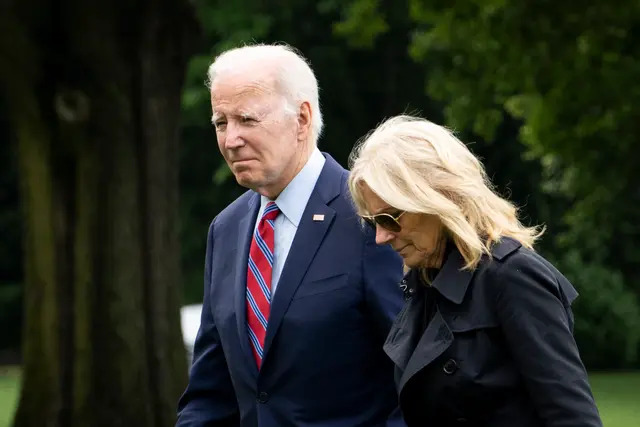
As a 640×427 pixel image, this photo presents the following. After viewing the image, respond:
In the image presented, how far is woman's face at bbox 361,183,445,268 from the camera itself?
12.0ft

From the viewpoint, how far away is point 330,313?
430cm

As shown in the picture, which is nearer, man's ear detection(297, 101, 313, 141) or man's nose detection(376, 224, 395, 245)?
man's nose detection(376, 224, 395, 245)

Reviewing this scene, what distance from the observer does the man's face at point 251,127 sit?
4332mm

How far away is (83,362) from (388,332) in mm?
8764

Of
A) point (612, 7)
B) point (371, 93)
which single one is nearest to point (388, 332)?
point (612, 7)

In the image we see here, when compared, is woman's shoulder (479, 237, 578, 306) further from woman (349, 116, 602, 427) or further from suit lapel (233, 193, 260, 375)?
suit lapel (233, 193, 260, 375)

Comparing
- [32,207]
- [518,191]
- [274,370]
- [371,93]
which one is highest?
[274,370]

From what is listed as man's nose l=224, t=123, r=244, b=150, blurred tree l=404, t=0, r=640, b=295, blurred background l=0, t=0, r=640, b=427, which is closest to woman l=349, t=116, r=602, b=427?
man's nose l=224, t=123, r=244, b=150

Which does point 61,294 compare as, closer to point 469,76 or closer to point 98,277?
point 98,277

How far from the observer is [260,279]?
446 cm

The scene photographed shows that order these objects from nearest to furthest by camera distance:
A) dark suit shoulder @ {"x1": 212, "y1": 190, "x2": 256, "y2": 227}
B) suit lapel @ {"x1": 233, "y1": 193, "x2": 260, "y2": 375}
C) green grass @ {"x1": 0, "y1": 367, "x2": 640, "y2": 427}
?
suit lapel @ {"x1": 233, "y1": 193, "x2": 260, "y2": 375} < dark suit shoulder @ {"x1": 212, "y1": 190, "x2": 256, "y2": 227} < green grass @ {"x1": 0, "y1": 367, "x2": 640, "y2": 427}

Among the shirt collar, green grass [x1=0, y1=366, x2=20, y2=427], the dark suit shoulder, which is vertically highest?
the shirt collar

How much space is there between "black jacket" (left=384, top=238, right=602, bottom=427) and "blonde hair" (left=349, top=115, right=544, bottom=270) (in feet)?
0.18

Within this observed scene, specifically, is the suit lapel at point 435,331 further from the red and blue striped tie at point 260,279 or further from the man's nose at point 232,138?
the man's nose at point 232,138
